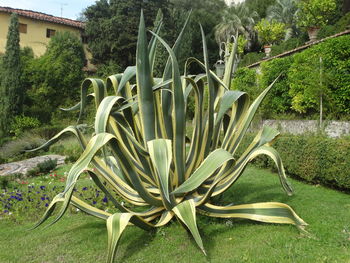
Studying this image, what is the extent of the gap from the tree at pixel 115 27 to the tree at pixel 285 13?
1118 centimetres

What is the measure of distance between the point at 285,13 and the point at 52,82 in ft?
74.6

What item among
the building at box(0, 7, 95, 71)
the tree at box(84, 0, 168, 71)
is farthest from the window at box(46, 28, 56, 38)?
the tree at box(84, 0, 168, 71)

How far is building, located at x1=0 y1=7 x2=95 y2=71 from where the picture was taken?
26.8 metres

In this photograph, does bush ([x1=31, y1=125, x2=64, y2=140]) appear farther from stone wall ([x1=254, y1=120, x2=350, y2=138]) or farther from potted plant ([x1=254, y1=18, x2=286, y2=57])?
potted plant ([x1=254, y1=18, x2=286, y2=57])

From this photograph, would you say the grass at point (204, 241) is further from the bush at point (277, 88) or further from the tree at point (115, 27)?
the tree at point (115, 27)

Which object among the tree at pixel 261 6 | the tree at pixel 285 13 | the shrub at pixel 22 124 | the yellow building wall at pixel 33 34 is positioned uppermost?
the tree at pixel 261 6

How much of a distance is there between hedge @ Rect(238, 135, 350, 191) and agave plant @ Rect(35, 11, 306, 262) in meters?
2.28

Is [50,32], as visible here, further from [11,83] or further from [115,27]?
[11,83]

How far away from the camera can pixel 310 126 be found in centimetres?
1011

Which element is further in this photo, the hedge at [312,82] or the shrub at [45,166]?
the shrub at [45,166]

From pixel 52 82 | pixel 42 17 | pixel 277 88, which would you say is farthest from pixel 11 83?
pixel 277 88

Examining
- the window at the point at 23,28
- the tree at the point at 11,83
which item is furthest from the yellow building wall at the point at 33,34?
the tree at the point at 11,83

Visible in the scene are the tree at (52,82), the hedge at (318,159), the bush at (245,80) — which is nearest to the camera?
the hedge at (318,159)

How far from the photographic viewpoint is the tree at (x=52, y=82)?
2134 centimetres
